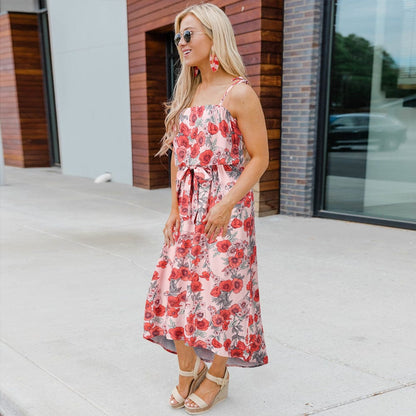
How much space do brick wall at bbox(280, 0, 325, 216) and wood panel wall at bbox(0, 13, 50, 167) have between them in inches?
378

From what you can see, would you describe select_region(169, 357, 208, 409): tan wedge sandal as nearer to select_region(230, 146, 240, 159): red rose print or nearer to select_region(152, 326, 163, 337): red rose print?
select_region(152, 326, 163, 337): red rose print

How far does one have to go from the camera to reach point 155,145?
9.94 m

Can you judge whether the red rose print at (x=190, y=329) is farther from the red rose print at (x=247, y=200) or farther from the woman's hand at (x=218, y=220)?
the red rose print at (x=247, y=200)

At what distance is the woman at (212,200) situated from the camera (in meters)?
2.30

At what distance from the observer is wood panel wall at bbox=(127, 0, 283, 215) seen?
22.4ft

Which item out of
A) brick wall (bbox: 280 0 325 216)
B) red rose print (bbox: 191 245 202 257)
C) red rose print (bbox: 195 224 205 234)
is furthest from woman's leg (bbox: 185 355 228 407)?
brick wall (bbox: 280 0 325 216)

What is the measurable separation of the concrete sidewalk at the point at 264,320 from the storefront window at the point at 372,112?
0.56 m

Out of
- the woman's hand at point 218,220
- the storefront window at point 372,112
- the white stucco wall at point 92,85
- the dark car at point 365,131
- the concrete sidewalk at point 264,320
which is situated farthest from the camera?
the white stucco wall at point 92,85

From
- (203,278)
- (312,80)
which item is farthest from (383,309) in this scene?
(312,80)

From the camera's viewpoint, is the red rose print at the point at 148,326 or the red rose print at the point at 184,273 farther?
the red rose print at the point at 148,326

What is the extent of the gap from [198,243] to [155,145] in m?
7.75

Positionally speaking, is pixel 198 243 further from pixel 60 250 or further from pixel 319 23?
pixel 319 23

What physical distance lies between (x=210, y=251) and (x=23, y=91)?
532 inches

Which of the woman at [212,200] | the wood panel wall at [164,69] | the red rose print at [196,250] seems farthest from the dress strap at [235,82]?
the wood panel wall at [164,69]
